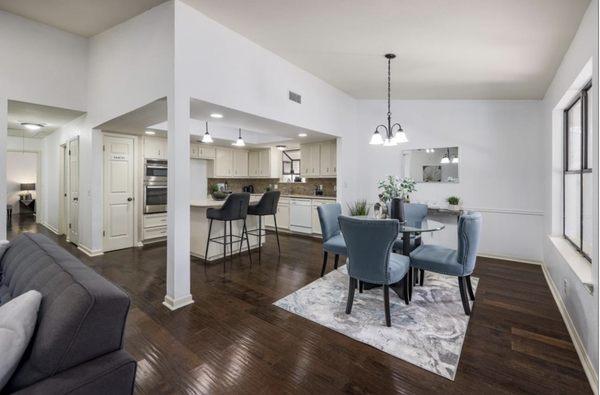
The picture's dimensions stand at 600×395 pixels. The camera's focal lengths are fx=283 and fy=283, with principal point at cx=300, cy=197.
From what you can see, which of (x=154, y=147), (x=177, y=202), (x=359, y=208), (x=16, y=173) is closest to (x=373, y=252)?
(x=177, y=202)

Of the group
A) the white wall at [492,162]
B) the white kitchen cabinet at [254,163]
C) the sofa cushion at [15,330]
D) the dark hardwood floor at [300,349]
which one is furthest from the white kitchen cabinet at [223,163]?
the sofa cushion at [15,330]

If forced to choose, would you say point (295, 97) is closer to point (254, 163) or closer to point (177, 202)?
point (177, 202)

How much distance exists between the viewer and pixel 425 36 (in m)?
2.90

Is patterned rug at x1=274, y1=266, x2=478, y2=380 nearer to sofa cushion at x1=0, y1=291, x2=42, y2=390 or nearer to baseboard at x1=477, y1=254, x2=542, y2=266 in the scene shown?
baseboard at x1=477, y1=254, x2=542, y2=266

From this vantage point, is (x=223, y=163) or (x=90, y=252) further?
(x=223, y=163)

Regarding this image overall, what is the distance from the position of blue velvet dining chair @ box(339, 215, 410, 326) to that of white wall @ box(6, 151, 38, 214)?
1141 cm

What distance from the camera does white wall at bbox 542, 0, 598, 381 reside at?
1.83 m

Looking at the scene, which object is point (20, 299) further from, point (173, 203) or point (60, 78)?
point (60, 78)

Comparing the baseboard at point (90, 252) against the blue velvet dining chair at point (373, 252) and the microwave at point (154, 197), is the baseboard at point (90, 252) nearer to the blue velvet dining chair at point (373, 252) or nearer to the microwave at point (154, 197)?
the microwave at point (154, 197)

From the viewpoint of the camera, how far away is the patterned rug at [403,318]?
210 cm

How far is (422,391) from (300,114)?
146 inches

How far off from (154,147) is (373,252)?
4.71 metres

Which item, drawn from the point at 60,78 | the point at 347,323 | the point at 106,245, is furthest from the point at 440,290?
the point at 60,78

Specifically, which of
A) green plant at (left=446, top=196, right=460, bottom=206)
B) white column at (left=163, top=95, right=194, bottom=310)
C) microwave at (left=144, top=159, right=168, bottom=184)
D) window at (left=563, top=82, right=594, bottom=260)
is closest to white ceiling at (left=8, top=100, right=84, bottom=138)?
microwave at (left=144, top=159, right=168, bottom=184)
